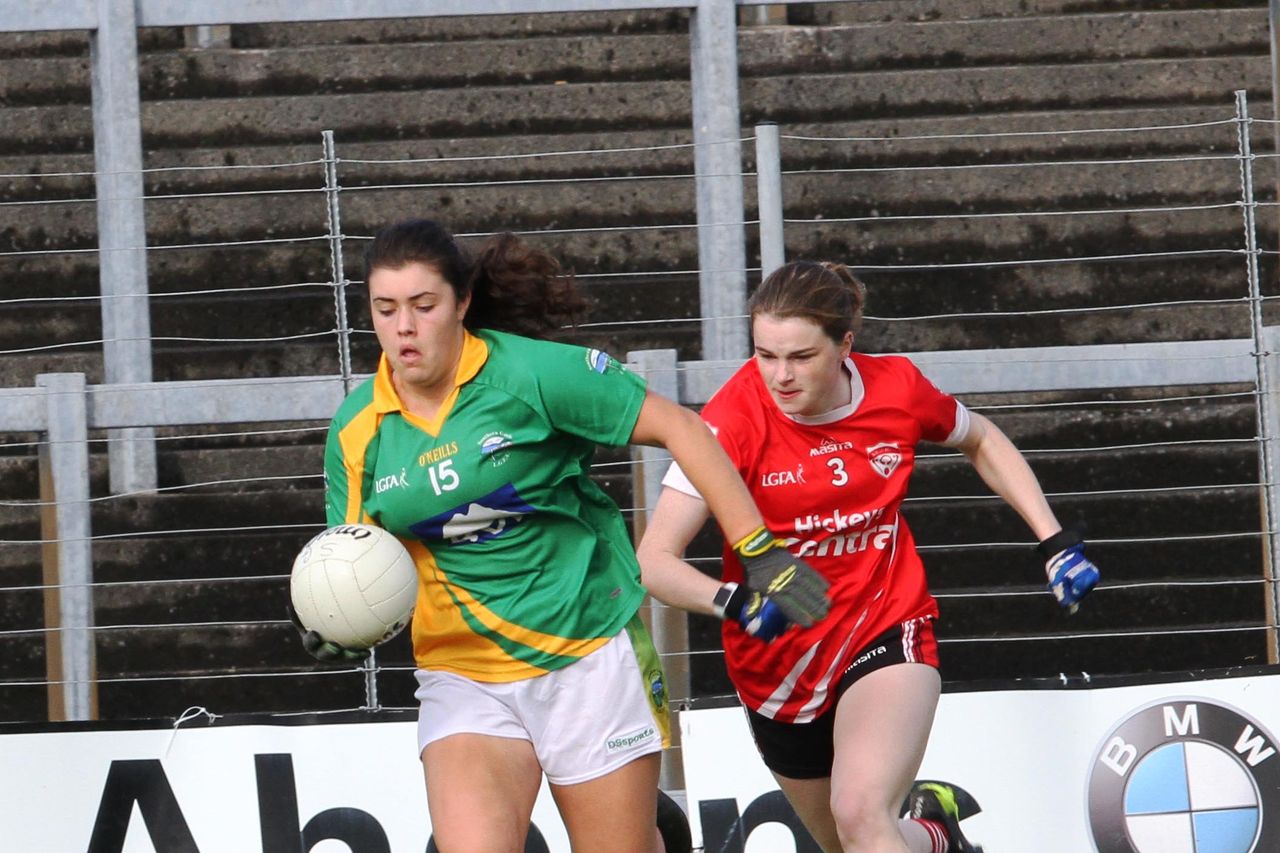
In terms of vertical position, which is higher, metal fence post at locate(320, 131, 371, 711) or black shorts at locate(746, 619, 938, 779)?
metal fence post at locate(320, 131, 371, 711)

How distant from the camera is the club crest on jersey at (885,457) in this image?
4805 mm

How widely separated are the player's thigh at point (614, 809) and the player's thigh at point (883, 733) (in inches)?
21.1

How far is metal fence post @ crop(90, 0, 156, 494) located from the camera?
6.12 meters

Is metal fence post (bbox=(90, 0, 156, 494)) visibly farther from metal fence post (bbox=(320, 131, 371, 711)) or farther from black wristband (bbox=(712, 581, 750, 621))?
black wristband (bbox=(712, 581, 750, 621))

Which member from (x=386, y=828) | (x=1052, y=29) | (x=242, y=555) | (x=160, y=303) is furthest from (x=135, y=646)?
(x=1052, y=29)

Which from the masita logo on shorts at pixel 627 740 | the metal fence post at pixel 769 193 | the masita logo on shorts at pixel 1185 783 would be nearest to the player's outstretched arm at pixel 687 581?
the masita logo on shorts at pixel 627 740

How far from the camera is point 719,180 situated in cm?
608

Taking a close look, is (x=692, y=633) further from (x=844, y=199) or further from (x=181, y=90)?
(x=181, y=90)

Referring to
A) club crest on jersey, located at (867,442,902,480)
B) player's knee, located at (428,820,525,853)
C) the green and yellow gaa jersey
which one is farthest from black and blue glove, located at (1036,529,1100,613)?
player's knee, located at (428,820,525,853)

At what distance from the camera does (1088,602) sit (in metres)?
7.94

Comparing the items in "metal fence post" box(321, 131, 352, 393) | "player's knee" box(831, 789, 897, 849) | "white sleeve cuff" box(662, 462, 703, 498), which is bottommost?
"player's knee" box(831, 789, 897, 849)

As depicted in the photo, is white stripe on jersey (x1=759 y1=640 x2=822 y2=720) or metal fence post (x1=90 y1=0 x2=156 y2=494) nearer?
white stripe on jersey (x1=759 y1=640 x2=822 y2=720)

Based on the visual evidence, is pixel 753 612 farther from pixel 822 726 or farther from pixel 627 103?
pixel 627 103

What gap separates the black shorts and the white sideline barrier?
0.81 m
